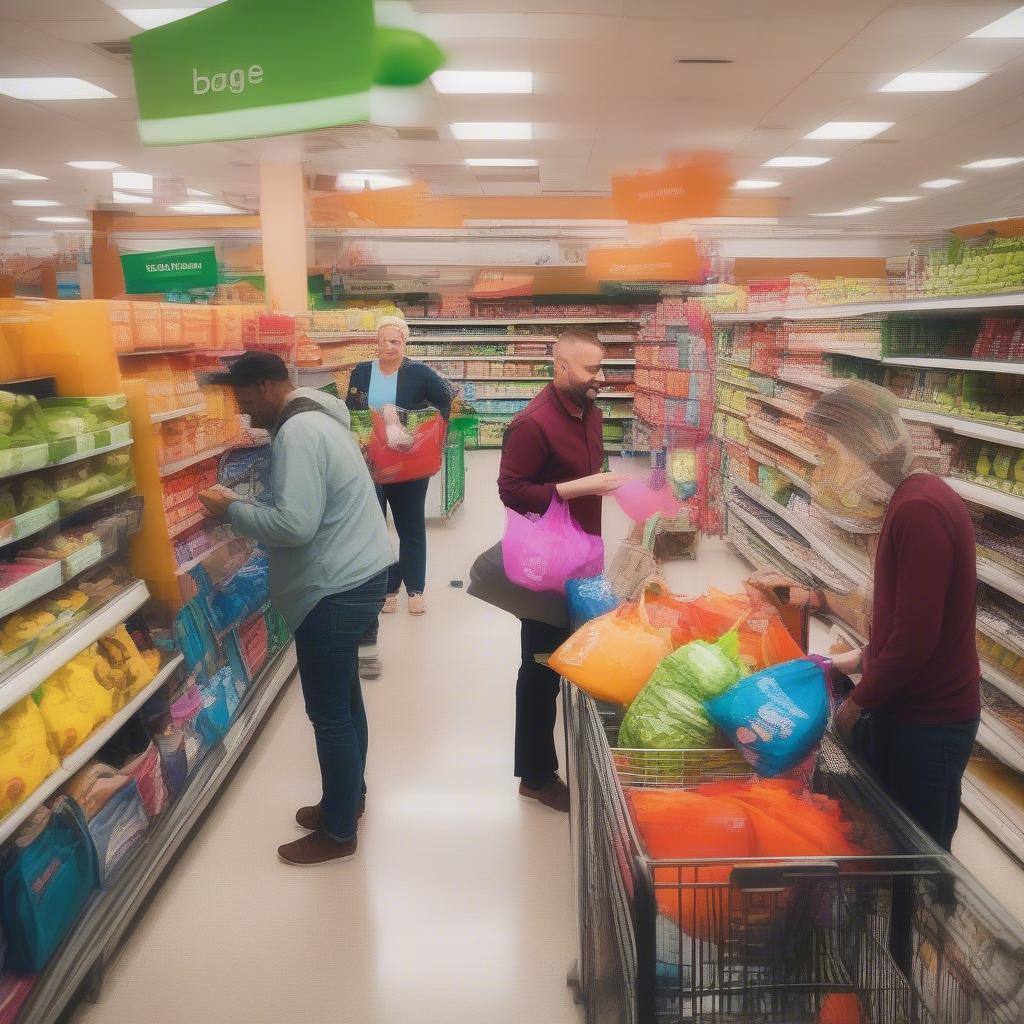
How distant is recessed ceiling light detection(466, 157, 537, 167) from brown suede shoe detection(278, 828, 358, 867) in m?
8.45

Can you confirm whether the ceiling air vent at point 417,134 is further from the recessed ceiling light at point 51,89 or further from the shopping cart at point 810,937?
the shopping cart at point 810,937

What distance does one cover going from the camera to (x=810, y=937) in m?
1.46

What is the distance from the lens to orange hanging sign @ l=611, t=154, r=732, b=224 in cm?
488

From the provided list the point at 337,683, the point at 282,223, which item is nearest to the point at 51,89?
the point at 282,223

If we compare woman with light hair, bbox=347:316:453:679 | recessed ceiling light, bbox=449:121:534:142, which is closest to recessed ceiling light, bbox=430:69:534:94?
recessed ceiling light, bbox=449:121:534:142

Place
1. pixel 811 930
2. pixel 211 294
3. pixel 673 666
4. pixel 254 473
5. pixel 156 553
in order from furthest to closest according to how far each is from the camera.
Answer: pixel 211 294, pixel 254 473, pixel 156 553, pixel 673 666, pixel 811 930

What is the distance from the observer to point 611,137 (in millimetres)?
8836

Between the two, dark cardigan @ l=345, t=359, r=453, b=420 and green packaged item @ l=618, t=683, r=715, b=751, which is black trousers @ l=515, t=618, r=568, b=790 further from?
dark cardigan @ l=345, t=359, r=453, b=420

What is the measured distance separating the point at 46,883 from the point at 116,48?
19.9 ft

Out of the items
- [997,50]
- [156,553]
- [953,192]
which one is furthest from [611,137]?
[156,553]

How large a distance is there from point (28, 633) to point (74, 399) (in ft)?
2.46

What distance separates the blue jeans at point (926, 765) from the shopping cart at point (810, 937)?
45 cm

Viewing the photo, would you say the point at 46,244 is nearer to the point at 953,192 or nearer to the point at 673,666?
the point at 953,192

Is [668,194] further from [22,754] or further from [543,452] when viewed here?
[22,754]
